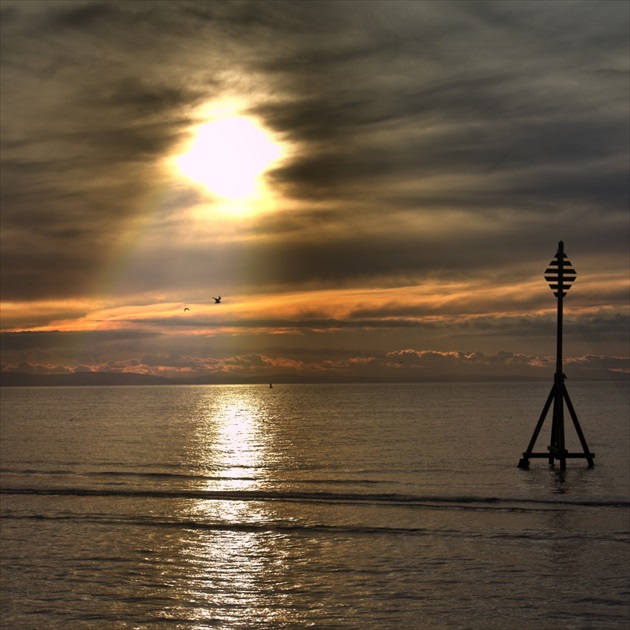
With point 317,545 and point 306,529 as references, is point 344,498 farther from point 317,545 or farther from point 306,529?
point 317,545

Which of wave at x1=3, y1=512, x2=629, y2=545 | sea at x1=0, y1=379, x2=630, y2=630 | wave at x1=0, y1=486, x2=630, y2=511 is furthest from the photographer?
wave at x1=0, y1=486, x2=630, y2=511

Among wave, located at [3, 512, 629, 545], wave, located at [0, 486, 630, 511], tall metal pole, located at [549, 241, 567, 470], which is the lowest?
wave, located at [0, 486, 630, 511]

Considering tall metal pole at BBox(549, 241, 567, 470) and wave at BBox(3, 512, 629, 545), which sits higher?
tall metal pole at BBox(549, 241, 567, 470)

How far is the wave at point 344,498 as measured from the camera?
3728 cm

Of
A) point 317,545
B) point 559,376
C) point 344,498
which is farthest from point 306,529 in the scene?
point 559,376

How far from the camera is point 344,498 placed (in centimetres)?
3925

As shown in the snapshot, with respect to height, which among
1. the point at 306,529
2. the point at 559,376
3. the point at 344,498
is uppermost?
the point at 559,376

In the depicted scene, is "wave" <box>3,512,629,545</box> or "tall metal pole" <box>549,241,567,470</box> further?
"tall metal pole" <box>549,241,567,470</box>

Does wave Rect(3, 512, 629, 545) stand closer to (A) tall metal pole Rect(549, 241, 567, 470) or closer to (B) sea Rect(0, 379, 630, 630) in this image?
(B) sea Rect(0, 379, 630, 630)

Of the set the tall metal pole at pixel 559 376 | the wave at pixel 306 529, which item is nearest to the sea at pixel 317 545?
the wave at pixel 306 529

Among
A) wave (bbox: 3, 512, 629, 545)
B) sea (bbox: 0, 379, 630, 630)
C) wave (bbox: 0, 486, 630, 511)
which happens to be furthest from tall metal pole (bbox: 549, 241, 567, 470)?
wave (bbox: 3, 512, 629, 545)

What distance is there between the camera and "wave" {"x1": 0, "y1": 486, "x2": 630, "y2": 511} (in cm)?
3728

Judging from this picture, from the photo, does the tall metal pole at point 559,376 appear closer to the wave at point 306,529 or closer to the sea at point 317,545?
the sea at point 317,545

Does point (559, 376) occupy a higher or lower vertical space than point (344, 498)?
higher
